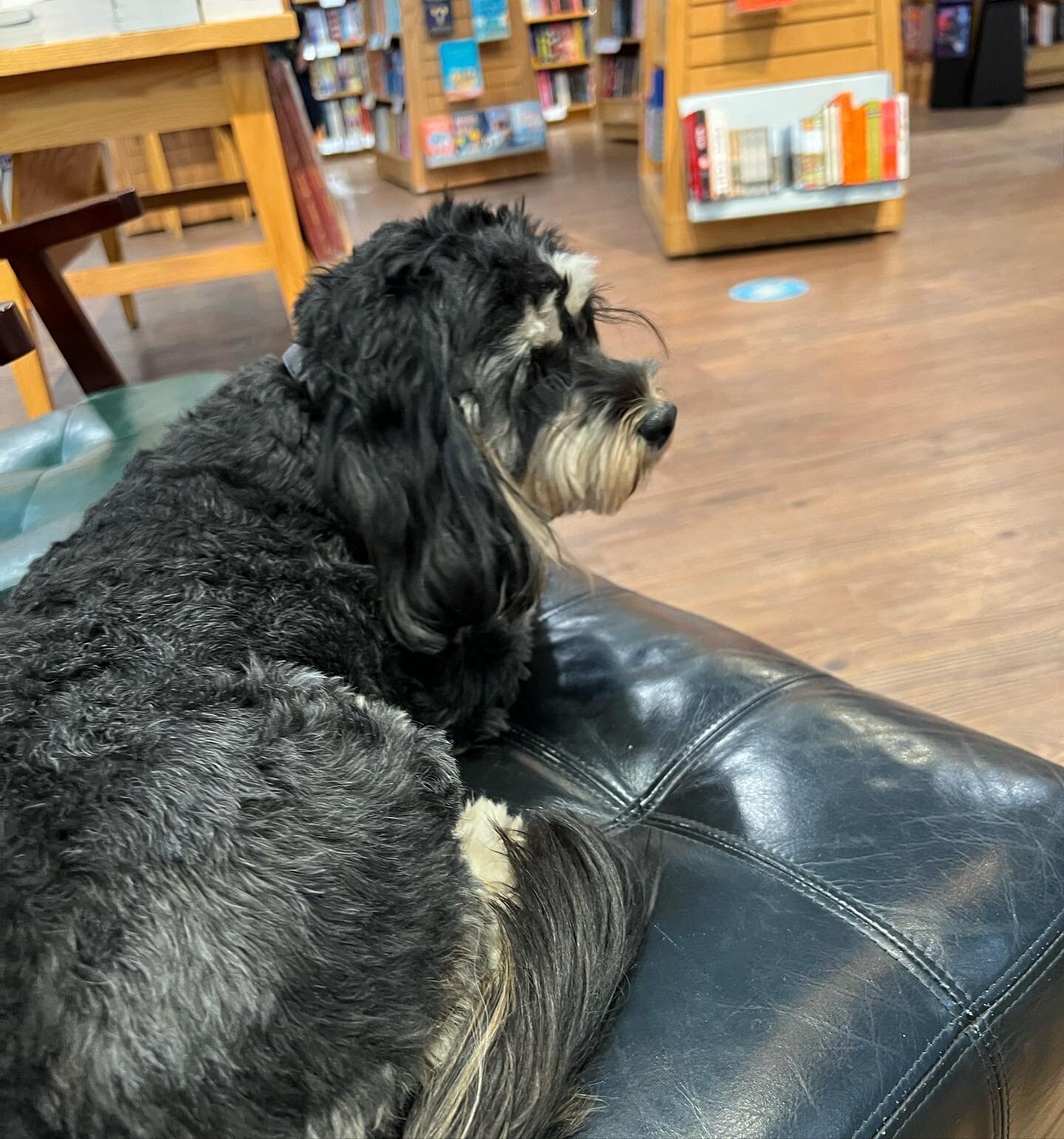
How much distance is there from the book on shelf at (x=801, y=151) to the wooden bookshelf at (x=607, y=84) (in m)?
3.49

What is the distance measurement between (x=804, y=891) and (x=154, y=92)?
218cm

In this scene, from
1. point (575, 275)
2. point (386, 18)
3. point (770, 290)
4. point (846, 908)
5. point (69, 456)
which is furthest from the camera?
point (386, 18)

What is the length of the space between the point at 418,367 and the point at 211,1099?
2.21ft

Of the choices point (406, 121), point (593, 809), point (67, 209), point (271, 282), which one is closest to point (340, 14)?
point (406, 121)

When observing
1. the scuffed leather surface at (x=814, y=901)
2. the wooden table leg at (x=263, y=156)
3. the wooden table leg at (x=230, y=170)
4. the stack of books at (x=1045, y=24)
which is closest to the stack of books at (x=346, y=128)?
the wooden table leg at (x=230, y=170)

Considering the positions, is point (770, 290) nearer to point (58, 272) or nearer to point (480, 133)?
point (58, 272)

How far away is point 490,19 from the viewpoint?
218 inches

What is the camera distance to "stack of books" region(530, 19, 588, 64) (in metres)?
8.03

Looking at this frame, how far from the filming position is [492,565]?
1014mm

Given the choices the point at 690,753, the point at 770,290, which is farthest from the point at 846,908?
the point at 770,290

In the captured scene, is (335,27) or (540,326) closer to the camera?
(540,326)

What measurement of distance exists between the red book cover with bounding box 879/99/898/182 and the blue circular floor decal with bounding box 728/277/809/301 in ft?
1.63

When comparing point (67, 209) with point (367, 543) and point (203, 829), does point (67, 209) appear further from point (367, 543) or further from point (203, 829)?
point (203, 829)

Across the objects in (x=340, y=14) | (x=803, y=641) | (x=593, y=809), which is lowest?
(x=803, y=641)
